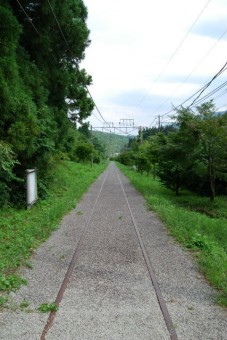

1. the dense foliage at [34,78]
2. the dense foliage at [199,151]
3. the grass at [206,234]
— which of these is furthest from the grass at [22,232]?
the dense foliage at [199,151]

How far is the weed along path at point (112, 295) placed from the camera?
14.6ft

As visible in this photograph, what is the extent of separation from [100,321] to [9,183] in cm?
935

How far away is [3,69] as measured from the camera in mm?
10945

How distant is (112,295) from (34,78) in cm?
1049

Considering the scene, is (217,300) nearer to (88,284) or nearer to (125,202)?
(88,284)

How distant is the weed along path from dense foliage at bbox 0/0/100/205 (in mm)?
3423

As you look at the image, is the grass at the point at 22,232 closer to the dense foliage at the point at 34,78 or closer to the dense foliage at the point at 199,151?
the dense foliage at the point at 34,78

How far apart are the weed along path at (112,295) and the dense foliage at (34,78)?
11.2 feet

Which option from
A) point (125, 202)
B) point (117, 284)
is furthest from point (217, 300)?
point (125, 202)

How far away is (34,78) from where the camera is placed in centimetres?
1413

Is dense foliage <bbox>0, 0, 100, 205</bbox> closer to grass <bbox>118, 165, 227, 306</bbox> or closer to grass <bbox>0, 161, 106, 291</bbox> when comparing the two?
grass <bbox>0, 161, 106, 291</bbox>

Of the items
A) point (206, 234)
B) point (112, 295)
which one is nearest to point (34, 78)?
point (206, 234)

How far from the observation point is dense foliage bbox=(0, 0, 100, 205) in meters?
11.1

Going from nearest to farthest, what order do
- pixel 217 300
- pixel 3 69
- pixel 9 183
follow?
1. pixel 217 300
2. pixel 3 69
3. pixel 9 183
